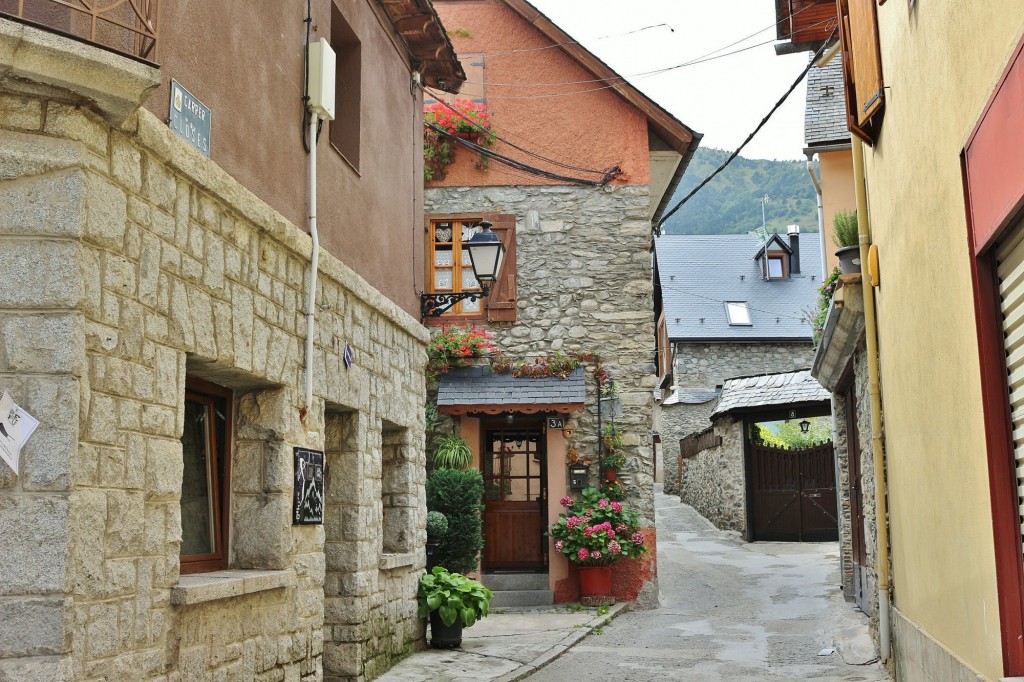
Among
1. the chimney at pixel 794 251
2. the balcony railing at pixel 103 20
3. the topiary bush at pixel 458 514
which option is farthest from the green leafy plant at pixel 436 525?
the chimney at pixel 794 251

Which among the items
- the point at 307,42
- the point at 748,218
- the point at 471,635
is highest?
the point at 748,218

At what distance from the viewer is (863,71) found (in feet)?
24.6

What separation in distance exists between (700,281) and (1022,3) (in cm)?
3037

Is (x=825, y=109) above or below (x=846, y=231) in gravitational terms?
above

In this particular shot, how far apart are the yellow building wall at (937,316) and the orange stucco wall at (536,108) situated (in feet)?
22.2

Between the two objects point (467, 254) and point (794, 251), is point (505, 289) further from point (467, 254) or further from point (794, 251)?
point (794, 251)

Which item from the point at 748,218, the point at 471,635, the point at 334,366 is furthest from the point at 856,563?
the point at 748,218

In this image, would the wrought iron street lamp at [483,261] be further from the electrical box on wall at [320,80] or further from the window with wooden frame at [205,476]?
the window with wooden frame at [205,476]

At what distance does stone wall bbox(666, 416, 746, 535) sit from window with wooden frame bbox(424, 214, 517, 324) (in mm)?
7375

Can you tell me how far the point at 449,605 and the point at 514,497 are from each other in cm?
502

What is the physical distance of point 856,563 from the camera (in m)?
11.3

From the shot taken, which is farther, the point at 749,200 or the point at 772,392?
the point at 749,200

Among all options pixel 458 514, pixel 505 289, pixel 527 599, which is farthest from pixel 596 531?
pixel 505 289

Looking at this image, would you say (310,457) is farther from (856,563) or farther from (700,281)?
(700,281)
